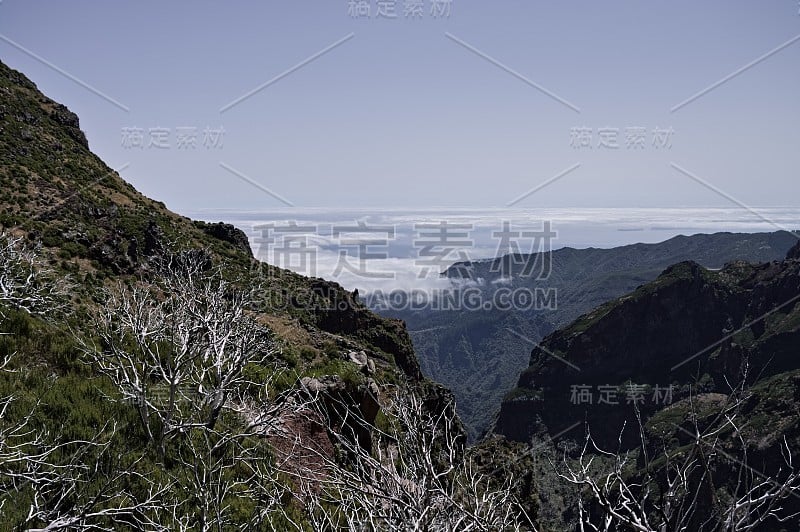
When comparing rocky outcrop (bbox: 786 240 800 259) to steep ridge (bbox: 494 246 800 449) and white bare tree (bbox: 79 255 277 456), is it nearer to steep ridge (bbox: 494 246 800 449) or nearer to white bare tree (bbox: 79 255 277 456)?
steep ridge (bbox: 494 246 800 449)

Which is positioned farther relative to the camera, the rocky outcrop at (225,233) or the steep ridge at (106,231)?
the rocky outcrop at (225,233)

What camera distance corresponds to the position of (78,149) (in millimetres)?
55469

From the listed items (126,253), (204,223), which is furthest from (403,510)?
(204,223)

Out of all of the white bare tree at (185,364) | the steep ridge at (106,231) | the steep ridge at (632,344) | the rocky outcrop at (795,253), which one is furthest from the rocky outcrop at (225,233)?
the rocky outcrop at (795,253)

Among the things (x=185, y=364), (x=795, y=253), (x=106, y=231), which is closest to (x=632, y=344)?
(x=795, y=253)

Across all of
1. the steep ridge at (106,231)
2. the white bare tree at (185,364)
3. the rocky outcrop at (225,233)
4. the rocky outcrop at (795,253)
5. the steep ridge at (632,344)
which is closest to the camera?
the white bare tree at (185,364)

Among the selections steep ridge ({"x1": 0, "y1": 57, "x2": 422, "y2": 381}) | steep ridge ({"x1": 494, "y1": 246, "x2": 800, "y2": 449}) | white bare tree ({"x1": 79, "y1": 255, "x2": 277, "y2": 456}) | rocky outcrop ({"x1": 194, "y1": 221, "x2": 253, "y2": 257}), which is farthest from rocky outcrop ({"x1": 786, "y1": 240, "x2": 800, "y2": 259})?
white bare tree ({"x1": 79, "y1": 255, "x2": 277, "y2": 456})

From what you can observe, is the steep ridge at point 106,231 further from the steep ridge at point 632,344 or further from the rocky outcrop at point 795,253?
the rocky outcrop at point 795,253

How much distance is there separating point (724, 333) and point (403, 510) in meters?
177

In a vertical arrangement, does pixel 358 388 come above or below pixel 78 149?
below

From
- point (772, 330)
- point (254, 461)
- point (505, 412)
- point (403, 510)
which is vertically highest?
point (403, 510)

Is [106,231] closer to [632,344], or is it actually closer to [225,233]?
[225,233]

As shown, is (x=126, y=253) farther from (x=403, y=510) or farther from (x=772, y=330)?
(x=772, y=330)

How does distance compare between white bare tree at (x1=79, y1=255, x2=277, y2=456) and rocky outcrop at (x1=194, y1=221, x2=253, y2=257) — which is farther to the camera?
rocky outcrop at (x1=194, y1=221, x2=253, y2=257)
